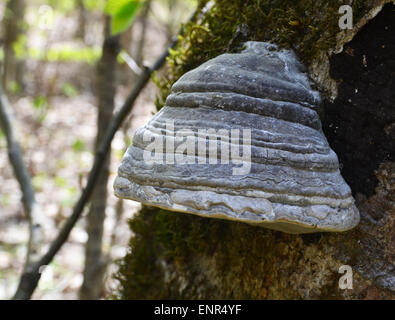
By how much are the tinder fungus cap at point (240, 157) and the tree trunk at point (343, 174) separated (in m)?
0.20

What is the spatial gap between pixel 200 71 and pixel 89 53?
6593mm

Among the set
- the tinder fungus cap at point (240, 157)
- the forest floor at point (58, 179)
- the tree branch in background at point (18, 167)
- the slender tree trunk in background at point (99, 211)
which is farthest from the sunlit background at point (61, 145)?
the tinder fungus cap at point (240, 157)

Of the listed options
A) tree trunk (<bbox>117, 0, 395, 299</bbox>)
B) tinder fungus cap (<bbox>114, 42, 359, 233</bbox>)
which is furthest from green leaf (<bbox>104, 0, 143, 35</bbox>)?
tinder fungus cap (<bbox>114, 42, 359, 233</bbox>)

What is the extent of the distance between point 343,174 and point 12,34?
10822 millimetres

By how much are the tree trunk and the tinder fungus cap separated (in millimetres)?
203

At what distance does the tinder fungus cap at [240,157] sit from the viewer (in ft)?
3.76

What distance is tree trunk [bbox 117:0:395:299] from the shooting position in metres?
1.44

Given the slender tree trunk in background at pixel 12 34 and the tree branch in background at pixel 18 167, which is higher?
the slender tree trunk in background at pixel 12 34

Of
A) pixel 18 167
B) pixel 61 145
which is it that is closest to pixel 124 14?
pixel 18 167

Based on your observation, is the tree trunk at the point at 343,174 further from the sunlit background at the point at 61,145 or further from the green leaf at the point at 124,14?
Answer: the sunlit background at the point at 61,145

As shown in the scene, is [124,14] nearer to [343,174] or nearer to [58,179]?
[343,174]

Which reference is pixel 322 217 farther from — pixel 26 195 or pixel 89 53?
pixel 89 53

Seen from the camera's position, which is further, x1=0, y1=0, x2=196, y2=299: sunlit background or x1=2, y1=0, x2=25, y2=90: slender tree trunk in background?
x1=2, y1=0, x2=25, y2=90: slender tree trunk in background

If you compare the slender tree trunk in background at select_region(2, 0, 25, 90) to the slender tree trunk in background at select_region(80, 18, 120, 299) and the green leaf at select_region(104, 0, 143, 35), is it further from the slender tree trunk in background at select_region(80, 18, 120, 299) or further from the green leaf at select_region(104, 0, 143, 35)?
the green leaf at select_region(104, 0, 143, 35)
